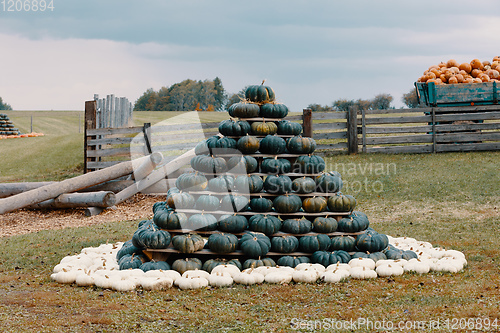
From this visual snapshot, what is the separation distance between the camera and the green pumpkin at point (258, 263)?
22.6 ft

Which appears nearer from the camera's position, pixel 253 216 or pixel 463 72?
pixel 253 216

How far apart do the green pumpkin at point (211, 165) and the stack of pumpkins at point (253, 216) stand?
0.05 ft

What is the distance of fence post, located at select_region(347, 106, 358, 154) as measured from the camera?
714 inches

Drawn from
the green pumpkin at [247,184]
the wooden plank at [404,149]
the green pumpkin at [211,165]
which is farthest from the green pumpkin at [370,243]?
the wooden plank at [404,149]

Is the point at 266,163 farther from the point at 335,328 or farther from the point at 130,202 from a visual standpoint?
the point at 130,202

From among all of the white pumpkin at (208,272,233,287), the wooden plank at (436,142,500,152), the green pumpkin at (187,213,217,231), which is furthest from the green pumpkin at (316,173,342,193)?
the wooden plank at (436,142,500,152)

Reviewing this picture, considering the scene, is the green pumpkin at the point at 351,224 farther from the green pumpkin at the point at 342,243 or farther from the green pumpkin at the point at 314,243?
the green pumpkin at the point at 314,243

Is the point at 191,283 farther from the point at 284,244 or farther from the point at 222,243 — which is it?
the point at 284,244

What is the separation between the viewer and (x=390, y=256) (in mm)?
7367

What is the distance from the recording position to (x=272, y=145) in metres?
7.70

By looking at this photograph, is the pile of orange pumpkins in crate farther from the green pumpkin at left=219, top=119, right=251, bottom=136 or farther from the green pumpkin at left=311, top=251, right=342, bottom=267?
the green pumpkin at left=311, top=251, right=342, bottom=267

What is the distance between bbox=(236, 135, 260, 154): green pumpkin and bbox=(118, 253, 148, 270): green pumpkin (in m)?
2.05

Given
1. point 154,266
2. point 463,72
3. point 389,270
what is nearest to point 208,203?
point 154,266

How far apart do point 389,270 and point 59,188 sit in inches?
338
